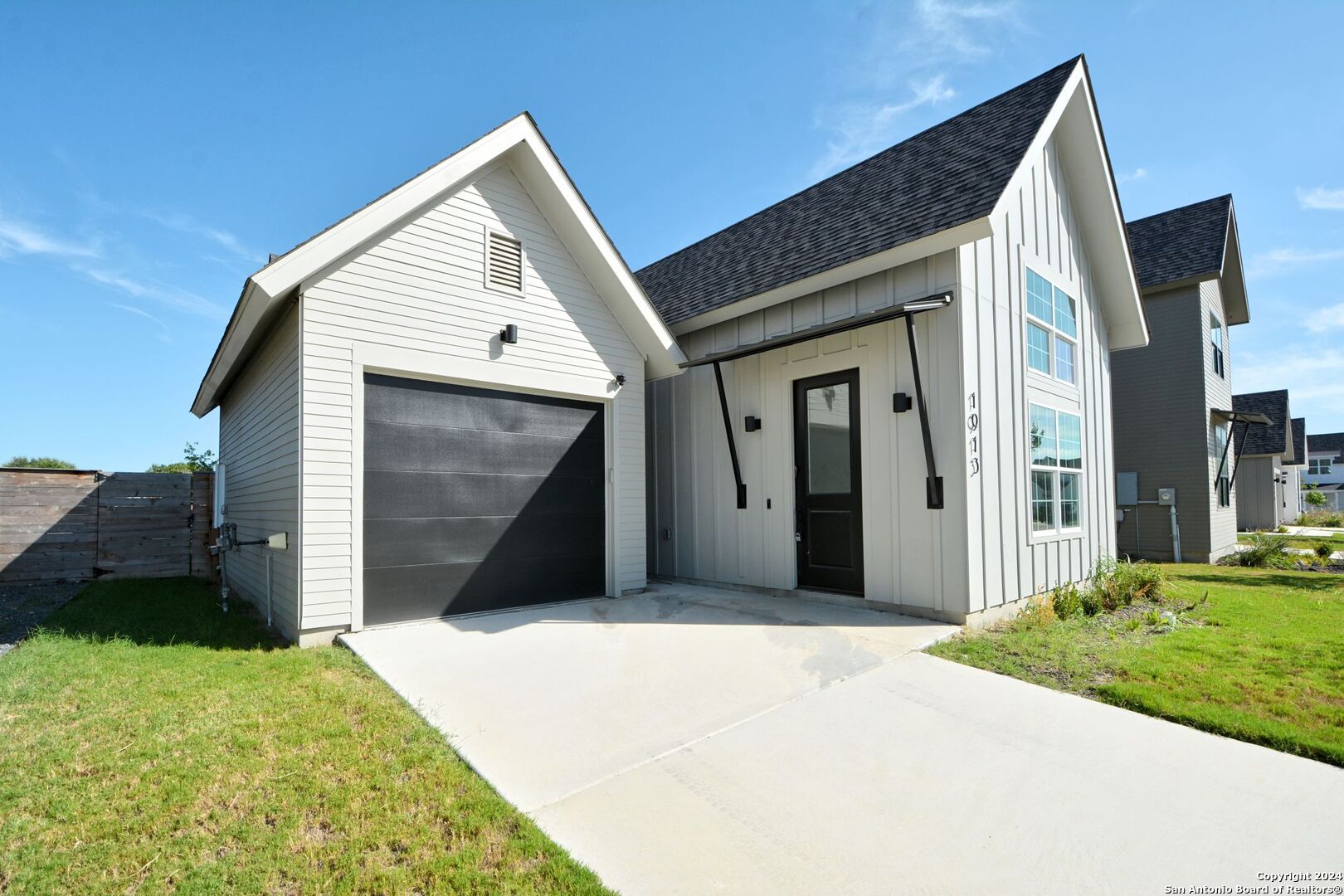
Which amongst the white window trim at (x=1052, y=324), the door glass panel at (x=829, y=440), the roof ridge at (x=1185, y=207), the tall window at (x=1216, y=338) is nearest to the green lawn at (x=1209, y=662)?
the door glass panel at (x=829, y=440)

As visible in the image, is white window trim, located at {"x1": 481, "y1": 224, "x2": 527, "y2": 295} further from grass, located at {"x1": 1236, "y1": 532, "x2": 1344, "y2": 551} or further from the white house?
grass, located at {"x1": 1236, "y1": 532, "x2": 1344, "y2": 551}

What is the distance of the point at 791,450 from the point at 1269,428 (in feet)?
76.5

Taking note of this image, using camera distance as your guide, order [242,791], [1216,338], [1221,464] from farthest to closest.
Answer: [1216,338]
[1221,464]
[242,791]

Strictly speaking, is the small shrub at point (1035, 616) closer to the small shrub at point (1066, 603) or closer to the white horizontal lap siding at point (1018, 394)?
the small shrub at point (1066, 603)

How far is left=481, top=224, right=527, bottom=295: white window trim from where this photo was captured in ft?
21.6

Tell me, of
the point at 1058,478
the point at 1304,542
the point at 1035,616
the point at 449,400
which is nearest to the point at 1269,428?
the point at 1304,542

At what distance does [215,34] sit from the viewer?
7.54 meters

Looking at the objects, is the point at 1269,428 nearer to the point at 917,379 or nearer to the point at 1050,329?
the point at 1050,329

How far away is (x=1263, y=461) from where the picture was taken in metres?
23.1

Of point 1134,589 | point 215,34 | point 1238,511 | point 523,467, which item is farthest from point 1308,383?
point 215,34

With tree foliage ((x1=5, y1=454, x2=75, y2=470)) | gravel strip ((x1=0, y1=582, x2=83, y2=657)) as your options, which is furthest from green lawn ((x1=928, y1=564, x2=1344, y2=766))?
tree foliage ((x1=5, y1=454, x2=75, y2=470))

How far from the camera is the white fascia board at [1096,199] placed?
7.15 meters

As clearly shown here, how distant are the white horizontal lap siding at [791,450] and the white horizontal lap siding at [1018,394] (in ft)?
0.84

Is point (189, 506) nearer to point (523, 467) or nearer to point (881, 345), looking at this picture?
point (523, 467)
